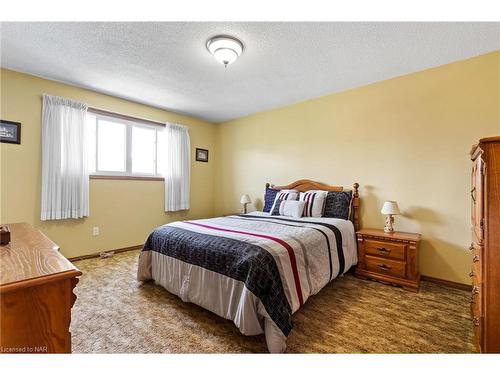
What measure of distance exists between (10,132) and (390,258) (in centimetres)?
446

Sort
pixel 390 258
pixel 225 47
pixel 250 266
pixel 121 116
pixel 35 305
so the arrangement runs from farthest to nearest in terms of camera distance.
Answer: pixel 121 116, pixel 390 258, pixel 225 47, pixel 250 266, pixel 35 305

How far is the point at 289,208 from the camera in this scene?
3.07 m

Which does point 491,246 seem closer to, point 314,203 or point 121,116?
point 314,203

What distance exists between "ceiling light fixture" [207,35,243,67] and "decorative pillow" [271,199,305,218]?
1.85m

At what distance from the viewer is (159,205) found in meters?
3.99

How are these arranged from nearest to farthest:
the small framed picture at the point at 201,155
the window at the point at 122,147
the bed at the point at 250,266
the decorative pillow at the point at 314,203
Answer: the bed at the point at 250,266 → the decorative pillow at the point at 314,203 → the window at the point at 122,147 → the small framed picture at the point at 201,155

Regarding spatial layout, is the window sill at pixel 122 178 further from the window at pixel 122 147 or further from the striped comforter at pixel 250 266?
the striped comforter at pixel 250 266

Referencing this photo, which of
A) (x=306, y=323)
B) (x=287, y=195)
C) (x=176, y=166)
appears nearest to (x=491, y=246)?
(x=306, y=323)

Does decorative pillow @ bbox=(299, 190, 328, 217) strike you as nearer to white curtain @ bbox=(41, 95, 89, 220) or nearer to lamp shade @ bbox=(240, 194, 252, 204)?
lamp shade @ bbox=(240, 194, 252, 204)

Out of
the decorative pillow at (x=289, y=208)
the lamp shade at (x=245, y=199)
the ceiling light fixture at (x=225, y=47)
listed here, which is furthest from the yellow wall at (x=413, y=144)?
the ceiling light fixture at (x=225, y=47)

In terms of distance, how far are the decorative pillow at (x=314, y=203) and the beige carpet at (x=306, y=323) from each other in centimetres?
91

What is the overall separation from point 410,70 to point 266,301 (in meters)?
2.88

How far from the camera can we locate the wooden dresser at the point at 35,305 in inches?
25.0
